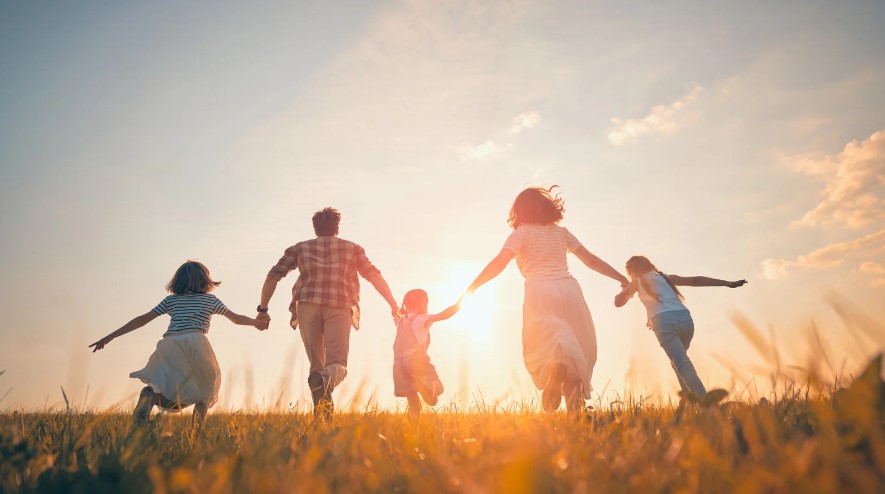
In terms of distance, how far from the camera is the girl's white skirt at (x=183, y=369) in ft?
23.4

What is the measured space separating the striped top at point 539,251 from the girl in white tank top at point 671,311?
1.69 m

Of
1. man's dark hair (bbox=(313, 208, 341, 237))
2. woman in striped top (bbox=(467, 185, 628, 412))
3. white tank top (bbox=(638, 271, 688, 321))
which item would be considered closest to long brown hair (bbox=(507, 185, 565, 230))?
woman in striped top (bbox=(467, 185, 628, 412))

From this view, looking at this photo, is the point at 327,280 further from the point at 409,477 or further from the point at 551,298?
the point at 409,477

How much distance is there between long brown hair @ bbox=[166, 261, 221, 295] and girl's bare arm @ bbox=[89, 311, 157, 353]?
0.45m

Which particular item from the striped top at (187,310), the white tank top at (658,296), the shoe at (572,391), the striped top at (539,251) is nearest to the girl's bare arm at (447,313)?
the striped top at (539,251)

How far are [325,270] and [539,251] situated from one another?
3525 mm

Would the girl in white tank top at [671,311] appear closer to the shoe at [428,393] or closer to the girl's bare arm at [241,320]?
the shoe at [428,393]

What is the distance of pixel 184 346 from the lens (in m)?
7.49

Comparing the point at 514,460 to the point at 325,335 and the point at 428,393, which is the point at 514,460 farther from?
the point at 428,393

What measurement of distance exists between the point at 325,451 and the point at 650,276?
25.6 ft

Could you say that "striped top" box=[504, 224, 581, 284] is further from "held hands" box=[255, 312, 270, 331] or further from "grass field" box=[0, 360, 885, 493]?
"held hands" box=[255, 312, 270, 331]

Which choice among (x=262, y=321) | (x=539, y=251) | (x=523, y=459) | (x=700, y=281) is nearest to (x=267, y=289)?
(x=262, y=321)

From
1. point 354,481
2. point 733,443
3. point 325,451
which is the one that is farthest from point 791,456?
point 325,451

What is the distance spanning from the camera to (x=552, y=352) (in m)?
6.31
